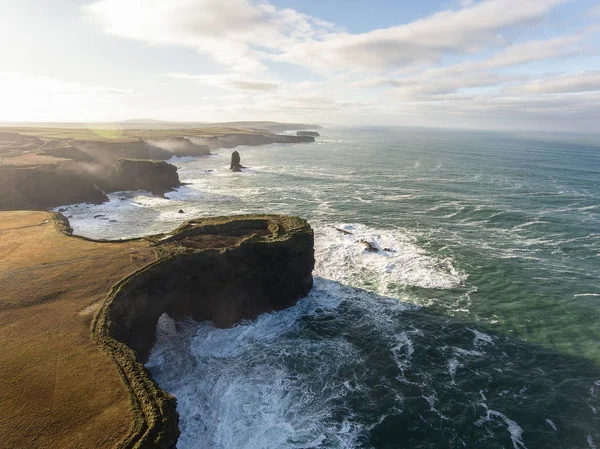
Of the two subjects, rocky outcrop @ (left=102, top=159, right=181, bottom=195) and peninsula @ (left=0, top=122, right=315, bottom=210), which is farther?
rocky outcrop @ (left=102, top=159, right=181, bottom=195)

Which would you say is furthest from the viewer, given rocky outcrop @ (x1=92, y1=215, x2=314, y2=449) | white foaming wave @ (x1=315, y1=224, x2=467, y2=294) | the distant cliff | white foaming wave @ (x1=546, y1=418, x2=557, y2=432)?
the distant cliff

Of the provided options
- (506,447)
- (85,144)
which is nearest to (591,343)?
(506,447)

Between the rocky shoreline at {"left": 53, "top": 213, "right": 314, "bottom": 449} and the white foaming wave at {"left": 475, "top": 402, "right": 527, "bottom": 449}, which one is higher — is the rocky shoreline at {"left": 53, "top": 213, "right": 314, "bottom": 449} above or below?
above

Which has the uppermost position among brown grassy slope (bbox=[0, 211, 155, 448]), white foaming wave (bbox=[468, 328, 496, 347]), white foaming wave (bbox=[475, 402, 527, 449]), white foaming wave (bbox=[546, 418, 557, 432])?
brown grassy slope (bbox=[0, 211, 155, 448])

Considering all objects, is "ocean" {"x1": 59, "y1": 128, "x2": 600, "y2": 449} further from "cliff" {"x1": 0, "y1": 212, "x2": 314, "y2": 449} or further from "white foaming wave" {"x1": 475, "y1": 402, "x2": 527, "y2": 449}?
"cliff" {"x1": 0, "y1": 212, "x2": 314, "y2": 449}

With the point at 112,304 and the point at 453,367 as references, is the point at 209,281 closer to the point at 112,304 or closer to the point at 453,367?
the point at 112,304

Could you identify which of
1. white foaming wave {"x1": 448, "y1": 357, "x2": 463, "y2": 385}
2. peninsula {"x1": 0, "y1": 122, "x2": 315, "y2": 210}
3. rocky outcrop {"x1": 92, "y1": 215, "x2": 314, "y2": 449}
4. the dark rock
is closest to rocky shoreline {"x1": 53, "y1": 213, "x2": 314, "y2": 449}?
rocky outcrop {"x1": 92, "y1": 215, "x2": 314, "y2": 449}

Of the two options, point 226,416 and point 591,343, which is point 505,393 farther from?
point 226,416

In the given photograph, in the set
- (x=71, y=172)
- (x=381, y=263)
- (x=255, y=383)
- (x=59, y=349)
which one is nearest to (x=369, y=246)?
(x=381, y=263)
